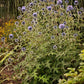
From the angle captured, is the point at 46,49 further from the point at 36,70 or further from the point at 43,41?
the point at 36,70

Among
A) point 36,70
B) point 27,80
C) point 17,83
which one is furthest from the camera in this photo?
point 17,83

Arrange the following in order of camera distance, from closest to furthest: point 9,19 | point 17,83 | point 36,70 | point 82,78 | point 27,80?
point 82,78 → point 36,70 → point 27,80 → point 17,83 → point 9,19

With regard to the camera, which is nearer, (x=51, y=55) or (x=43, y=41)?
(x=51, y=55)

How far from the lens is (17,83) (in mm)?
2793

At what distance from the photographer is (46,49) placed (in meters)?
2.67

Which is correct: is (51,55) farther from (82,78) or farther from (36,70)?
(82,78)

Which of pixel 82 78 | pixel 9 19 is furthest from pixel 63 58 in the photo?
pixel 9 19

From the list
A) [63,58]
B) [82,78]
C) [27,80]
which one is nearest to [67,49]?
[63,58]

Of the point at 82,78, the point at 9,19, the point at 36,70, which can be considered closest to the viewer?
the point at 82,78

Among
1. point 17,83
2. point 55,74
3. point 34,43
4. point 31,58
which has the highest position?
point 34,43

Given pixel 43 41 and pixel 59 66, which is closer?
pixel 59 66

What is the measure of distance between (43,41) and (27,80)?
62cm

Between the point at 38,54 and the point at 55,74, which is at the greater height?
the point at 38,54

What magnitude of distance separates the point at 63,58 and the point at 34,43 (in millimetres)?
482
